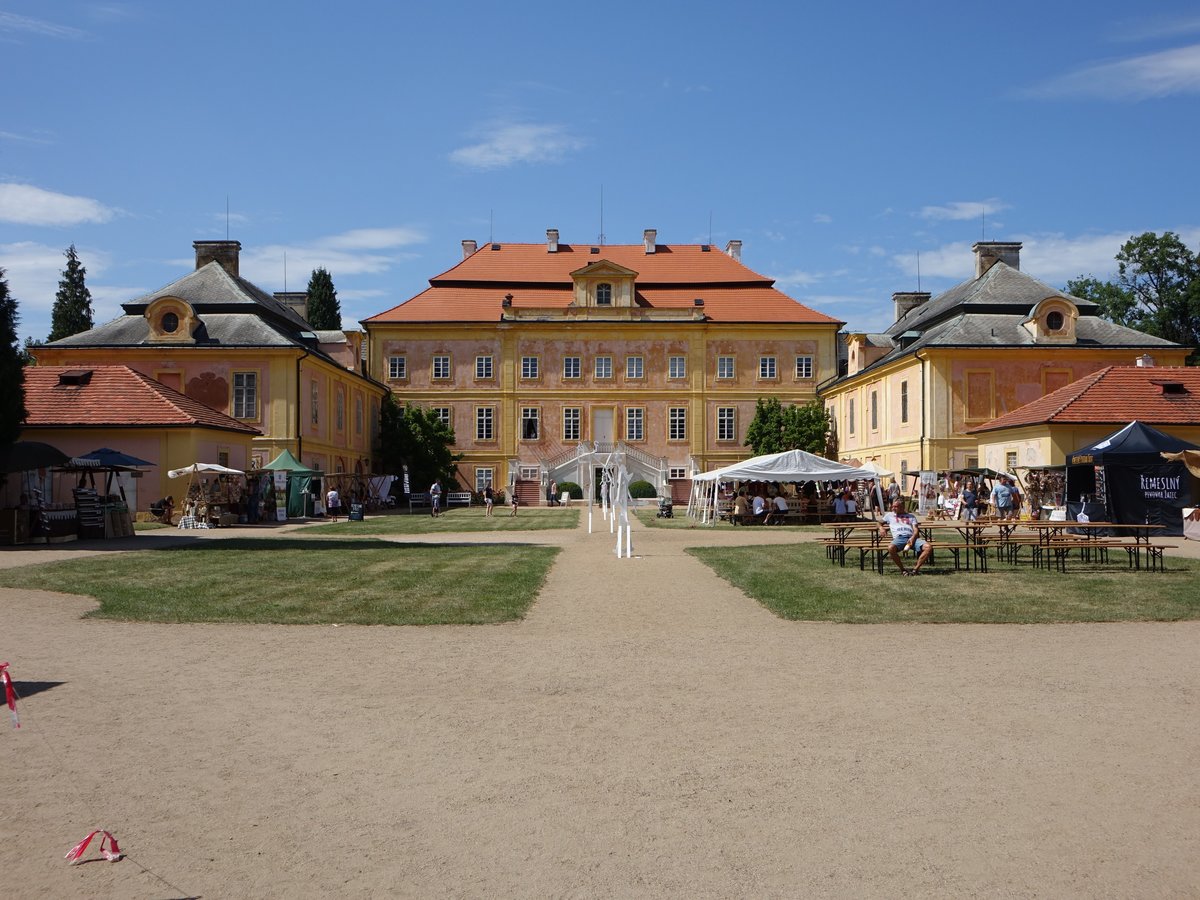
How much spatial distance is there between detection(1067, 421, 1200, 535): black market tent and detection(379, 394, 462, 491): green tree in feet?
114

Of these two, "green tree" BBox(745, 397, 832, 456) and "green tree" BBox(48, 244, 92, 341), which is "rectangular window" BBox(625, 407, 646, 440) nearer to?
"green tree" BBox(745, 397, 832, 456)

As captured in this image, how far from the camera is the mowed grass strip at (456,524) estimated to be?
30778 millimetres

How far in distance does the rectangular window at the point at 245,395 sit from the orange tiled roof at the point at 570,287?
13.3 meters

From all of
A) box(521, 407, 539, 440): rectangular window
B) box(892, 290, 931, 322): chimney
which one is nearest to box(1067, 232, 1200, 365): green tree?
box(892, 290, 931, 322): chimney

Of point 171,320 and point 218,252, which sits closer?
point 171,320

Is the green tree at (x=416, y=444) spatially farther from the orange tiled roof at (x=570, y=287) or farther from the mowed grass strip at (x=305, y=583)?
the mowed grass strip at (x=305, y=583)

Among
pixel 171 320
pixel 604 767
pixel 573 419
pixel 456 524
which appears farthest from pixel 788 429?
pixel 604 767

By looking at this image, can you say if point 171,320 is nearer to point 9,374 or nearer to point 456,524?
point 456,524

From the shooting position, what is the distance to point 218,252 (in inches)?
1992

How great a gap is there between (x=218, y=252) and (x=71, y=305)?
20.6 meters

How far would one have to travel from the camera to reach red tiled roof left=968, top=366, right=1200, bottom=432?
102ft

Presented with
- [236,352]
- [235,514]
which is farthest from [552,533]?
[236,352]

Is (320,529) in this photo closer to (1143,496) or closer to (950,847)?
(1143,496)

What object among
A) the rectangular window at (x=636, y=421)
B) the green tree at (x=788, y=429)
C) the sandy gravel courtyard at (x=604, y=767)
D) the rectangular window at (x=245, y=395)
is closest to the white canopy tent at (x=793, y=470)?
the sandy gravel courtyard at (x=604, y=767)
